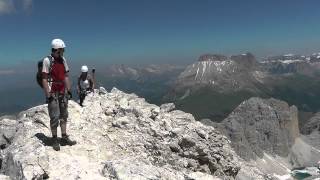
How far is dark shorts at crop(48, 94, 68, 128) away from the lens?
64.4 ft

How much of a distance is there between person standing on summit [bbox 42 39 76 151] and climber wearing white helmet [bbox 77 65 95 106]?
1234 centimetres

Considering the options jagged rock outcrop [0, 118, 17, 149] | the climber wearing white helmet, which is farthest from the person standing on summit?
the climber wearing white helmet

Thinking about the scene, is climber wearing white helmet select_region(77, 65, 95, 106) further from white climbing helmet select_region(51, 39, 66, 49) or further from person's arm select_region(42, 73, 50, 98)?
white climbing helmet select_region(51, 39, 66, 49)

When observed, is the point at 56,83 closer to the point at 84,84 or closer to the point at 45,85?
the point at 45,85

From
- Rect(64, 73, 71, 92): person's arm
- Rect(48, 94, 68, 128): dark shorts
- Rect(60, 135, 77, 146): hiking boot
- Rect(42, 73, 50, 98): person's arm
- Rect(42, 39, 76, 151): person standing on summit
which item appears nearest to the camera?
Rect(42, 73, 50, 98): person's arm

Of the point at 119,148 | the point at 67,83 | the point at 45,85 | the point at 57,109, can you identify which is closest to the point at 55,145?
the point at 57,109

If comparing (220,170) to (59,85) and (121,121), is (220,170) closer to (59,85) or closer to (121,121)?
(121,121)

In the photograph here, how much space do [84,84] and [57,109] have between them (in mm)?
15004

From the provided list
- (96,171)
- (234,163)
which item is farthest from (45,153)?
(234,163)

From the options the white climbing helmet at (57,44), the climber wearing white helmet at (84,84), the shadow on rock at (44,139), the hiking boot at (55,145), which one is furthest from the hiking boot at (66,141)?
the climber wearing white helmet at (84,84)

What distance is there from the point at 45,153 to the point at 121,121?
23.0ft

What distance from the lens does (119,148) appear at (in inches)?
864

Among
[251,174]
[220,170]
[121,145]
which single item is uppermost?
[121,145]

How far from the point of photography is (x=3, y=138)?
24281 millimetres
